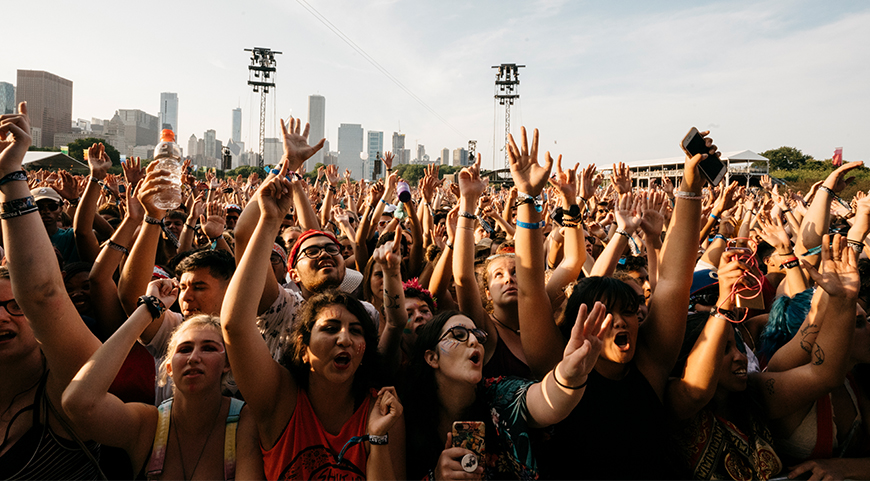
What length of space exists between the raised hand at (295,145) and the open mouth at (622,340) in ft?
5.87

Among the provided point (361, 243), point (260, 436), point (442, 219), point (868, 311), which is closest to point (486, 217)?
point (442, 219)

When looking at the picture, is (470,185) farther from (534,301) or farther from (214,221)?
(214,221)

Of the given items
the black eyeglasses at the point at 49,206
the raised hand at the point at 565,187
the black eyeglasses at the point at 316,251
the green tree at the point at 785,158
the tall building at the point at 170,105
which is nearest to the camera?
the black eyeglasses at the point at 316,251

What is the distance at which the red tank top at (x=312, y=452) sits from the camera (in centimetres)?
206

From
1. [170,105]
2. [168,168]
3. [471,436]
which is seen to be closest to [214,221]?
[168,168]

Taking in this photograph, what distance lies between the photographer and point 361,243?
17.1ft

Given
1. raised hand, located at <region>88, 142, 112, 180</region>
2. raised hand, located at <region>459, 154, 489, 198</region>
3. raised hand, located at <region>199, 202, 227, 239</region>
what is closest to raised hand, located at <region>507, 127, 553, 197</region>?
raised hand, located at <region>459, 154, 489, 198</region>

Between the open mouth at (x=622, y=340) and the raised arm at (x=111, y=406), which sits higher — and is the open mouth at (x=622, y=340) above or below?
above

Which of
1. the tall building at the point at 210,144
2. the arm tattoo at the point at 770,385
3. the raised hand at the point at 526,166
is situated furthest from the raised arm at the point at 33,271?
the tall building at the point at 210,144

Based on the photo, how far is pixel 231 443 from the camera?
2176 mm

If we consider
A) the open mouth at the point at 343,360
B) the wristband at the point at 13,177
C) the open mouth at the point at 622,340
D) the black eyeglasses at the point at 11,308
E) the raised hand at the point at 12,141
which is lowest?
the open mouth at the point at 343,360

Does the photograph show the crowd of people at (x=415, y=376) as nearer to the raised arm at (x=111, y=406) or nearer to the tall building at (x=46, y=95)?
the raised arm at (x=111, y=406)

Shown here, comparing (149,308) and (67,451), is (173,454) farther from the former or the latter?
(149,308)

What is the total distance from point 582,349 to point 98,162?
4345mm
